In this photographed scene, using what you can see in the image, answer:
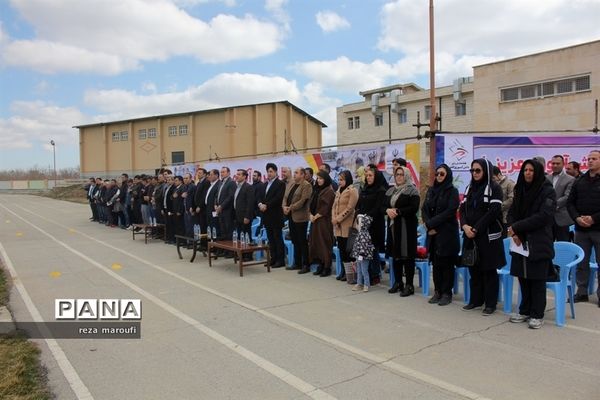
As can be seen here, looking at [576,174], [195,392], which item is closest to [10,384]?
[195,392]

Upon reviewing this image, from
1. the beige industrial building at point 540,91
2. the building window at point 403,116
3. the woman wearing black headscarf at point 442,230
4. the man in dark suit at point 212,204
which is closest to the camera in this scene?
the woman wearing black headscarf at point 442,230

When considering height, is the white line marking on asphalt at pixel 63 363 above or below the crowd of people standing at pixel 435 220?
below

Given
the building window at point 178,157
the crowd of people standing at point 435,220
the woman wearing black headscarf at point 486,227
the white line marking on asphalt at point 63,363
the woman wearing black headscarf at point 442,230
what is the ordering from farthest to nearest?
the building window at point 178,157
the woman wearing black headscarf at point 442,230
the woman wearing black headscarf at point 486,227
the crowd of people standing at point 435,220
the white line marking on asphalt at point 63,363

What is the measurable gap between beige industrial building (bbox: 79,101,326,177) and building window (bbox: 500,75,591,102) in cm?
1826

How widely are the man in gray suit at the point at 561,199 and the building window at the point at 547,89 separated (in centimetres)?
2111

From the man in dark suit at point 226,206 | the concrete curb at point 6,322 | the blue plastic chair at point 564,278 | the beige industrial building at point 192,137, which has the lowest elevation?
the concrete curb at point 6,322

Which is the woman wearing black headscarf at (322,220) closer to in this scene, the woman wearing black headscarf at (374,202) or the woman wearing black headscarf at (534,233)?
the woman wearing black headscarf at (374,202)

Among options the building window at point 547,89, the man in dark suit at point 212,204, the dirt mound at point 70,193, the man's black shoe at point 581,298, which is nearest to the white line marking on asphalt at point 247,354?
the man in dark suit at point 212,204

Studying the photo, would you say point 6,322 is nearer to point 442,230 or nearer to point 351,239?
point 351,239

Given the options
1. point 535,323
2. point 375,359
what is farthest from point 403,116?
point 375,359

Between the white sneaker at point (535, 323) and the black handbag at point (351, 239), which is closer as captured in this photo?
the white sneaker at point (535, 323)

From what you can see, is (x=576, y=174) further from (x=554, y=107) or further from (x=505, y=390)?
(x=554, y=107)

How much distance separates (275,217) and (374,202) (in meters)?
2.51

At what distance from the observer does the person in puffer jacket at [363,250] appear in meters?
6.57
